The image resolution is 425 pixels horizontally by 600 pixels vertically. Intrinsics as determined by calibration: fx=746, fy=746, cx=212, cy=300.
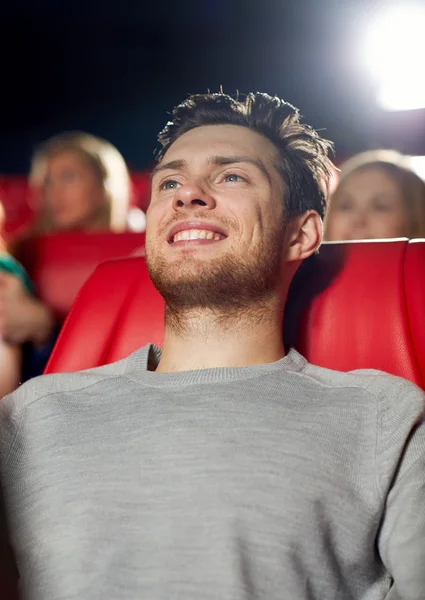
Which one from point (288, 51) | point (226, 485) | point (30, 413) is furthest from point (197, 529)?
point (288, 51)

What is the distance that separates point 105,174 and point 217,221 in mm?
893

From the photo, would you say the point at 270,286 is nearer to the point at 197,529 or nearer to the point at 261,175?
the point at 261,175

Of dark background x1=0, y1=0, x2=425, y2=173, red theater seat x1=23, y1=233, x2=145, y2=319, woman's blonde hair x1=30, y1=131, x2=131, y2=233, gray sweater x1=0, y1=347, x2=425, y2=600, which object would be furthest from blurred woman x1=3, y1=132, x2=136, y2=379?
gray sweater x1=0, y1=347, x2=425, y2=600

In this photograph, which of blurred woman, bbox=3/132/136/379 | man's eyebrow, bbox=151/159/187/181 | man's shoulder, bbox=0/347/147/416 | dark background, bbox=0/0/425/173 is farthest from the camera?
dark background, bbox=0/0/425/173

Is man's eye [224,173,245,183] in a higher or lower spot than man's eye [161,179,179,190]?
higher

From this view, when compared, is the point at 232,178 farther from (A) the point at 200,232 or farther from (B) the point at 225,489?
(B) the point at 225,489

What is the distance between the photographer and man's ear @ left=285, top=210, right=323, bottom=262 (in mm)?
949

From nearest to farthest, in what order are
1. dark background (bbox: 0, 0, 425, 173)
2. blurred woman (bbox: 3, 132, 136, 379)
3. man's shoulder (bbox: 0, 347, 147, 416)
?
1. man's shoulder (bbox: 0, 347, 147, 416)
2. blurred woman (bbox: 3, 132, 136, 379)
3. dark background (bbox: 0, 0, 425, 173)

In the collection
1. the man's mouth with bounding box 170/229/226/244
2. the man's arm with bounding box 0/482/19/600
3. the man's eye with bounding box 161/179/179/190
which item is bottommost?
the man's arm with bounding box 0/482/19/600

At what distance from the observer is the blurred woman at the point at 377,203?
142 cm

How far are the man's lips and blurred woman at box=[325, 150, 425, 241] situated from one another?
0.55 metres

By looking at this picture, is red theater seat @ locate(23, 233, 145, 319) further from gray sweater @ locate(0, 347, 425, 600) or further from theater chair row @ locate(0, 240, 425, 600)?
gray sweater @ locate(0, 347, 425, 600)

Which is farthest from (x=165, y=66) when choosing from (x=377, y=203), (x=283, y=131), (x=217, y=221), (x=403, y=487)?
(x=403, y=487)

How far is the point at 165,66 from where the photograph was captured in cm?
282
